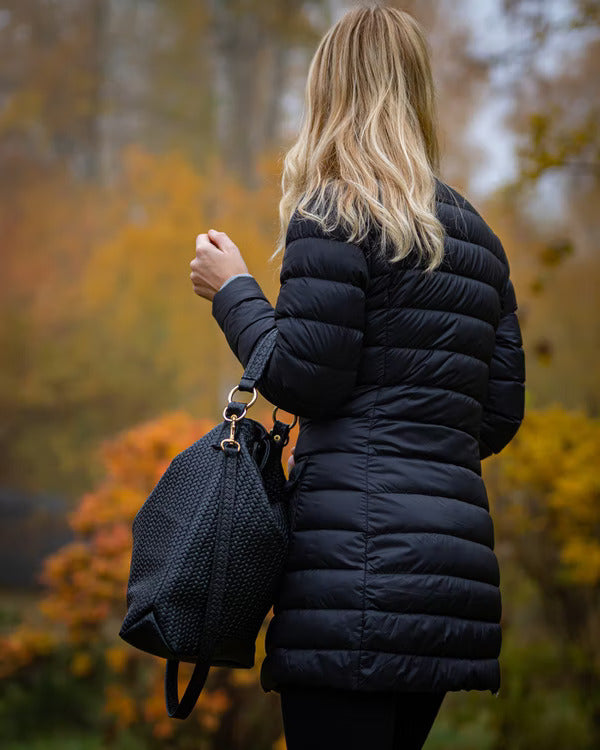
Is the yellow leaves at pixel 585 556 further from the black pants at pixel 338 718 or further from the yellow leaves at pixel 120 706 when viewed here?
the black pants at pixel 338 718

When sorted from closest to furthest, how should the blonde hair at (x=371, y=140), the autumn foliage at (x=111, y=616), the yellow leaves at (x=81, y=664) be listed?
1. the blonde hair at (x=371, y=140)
2. the autumn foliage at (x=111, y=616)
3. the yellow leaves at (x=81, y=664)

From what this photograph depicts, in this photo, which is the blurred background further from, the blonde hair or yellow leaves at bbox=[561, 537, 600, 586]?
the blonde hair

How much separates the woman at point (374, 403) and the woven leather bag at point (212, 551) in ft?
0.17

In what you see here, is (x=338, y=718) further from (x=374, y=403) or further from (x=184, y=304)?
(x=184, y=304)

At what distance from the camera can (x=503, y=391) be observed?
192 cm

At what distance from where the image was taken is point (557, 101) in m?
Result: 4.58

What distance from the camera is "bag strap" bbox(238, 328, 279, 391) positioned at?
59.9 inches

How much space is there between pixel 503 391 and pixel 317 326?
575mm

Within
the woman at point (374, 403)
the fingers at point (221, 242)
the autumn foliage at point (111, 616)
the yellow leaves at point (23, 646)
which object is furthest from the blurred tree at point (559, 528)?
the fingers at point (221, 242)

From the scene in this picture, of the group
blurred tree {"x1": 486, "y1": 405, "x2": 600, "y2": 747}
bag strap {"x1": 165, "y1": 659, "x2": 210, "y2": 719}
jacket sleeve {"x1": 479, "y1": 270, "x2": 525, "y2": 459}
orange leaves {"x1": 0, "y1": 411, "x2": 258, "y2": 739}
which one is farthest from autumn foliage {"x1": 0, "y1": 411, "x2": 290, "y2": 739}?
bag strap {"x1": 165, "y1": 659, "x2": 210, "y2": 719}

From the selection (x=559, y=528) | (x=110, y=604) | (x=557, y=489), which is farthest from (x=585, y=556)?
(x=110, y=604)

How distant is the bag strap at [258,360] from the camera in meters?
1.52

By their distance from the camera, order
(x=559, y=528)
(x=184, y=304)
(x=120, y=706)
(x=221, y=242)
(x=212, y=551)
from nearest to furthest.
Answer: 1. (x=212, y=551)
2. (x=221, y=242)
3. (x=120, y=706)
4. (x=559, y=528)
5. (x=184, y=304)

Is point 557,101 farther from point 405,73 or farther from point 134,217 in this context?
point 405,73
